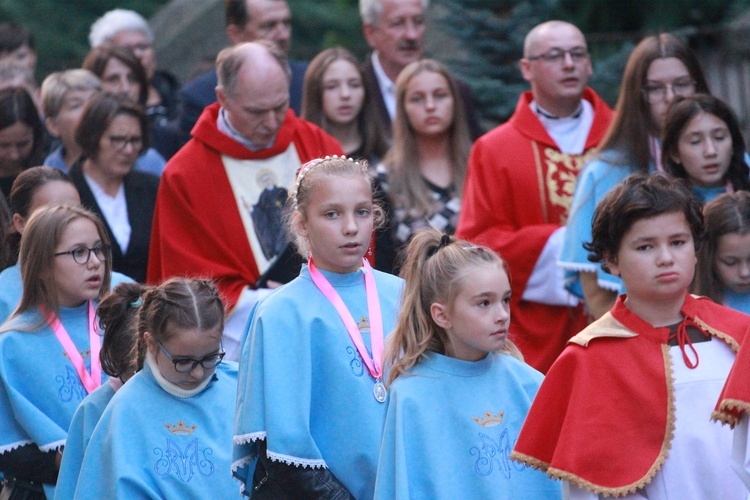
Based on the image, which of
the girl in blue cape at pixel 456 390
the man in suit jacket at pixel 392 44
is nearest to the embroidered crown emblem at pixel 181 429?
the girl in blue cape at pixel 456 390

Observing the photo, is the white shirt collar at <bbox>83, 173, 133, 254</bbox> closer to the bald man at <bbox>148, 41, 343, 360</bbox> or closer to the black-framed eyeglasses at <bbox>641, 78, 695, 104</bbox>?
the bald man at <bbox>148, 41, 343, 360</bbox>

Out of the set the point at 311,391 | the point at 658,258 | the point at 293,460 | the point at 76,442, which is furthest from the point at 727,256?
the point at 76,442

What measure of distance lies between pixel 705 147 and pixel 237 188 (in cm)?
225

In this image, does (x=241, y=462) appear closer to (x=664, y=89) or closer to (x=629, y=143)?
(x=629, y=143)

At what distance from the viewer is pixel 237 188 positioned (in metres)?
7.00

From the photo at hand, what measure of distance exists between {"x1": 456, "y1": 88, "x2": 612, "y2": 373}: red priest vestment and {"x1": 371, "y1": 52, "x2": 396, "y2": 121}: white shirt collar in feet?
3.83

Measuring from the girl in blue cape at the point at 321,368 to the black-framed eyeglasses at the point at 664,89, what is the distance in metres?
2.06

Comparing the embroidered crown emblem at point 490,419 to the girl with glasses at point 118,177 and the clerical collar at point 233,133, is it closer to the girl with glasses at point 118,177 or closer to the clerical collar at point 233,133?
the clerical collar at point 233,133

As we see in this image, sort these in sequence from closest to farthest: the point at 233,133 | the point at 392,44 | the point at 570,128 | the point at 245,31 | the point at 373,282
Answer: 1. the point at 373,282
2. the point at 233,133
3. the point at 570,128
4. the point at 392,44
5. the point at 245,31

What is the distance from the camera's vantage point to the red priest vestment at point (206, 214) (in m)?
6.82

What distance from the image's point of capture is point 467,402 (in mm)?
4652

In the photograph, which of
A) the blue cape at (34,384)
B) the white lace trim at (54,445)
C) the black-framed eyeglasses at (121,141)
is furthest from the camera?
the black-framed eyeglasses at (121,141)

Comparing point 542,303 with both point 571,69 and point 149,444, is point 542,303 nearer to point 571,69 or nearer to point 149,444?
point 571,69

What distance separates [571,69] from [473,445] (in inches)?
121
